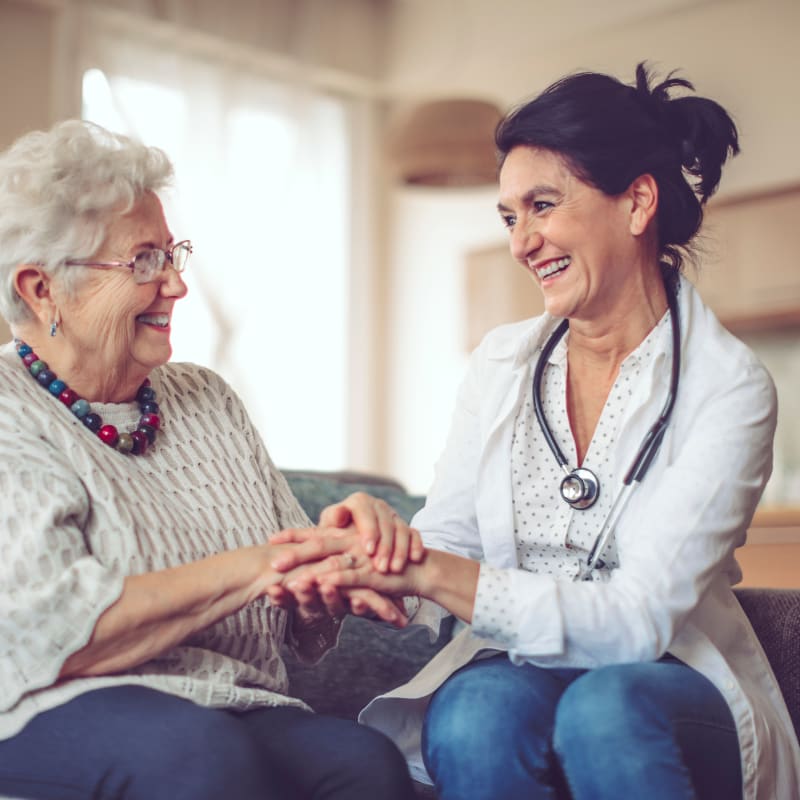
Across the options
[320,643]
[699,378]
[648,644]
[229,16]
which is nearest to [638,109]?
[699,378]

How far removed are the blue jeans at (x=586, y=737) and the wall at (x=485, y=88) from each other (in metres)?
3.50

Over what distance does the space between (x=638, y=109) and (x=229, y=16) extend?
4.34 m

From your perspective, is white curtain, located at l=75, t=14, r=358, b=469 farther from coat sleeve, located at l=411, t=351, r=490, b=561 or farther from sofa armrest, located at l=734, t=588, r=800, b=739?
sofa armrest, located at l=734, t=588, r=800, b=739

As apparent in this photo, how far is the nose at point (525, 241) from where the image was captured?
175 centimetres

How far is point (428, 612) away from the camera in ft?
5.77

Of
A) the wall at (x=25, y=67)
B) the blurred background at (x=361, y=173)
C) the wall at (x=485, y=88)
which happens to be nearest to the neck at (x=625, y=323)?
the blurred background at (x=361, y=173)

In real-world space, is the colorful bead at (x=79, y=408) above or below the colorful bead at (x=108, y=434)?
above

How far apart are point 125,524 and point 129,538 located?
0.02 m

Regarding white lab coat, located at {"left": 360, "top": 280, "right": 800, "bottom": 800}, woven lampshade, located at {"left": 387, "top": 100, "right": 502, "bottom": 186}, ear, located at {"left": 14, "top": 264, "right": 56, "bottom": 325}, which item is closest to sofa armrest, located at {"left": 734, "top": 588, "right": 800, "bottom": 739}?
white lab coat, located at {"left": 360, "top": 280, "right": 800, "bottom": 800}

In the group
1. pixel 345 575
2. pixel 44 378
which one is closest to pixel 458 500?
pixel 345 575

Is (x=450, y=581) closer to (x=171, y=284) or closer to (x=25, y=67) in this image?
(x=171, y=284)

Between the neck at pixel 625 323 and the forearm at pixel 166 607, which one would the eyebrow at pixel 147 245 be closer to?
the forearm at pixel 166 607

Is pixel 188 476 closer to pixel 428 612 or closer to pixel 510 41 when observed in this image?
pixel 428 612

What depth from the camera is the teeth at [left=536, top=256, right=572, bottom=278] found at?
5.71 feet
